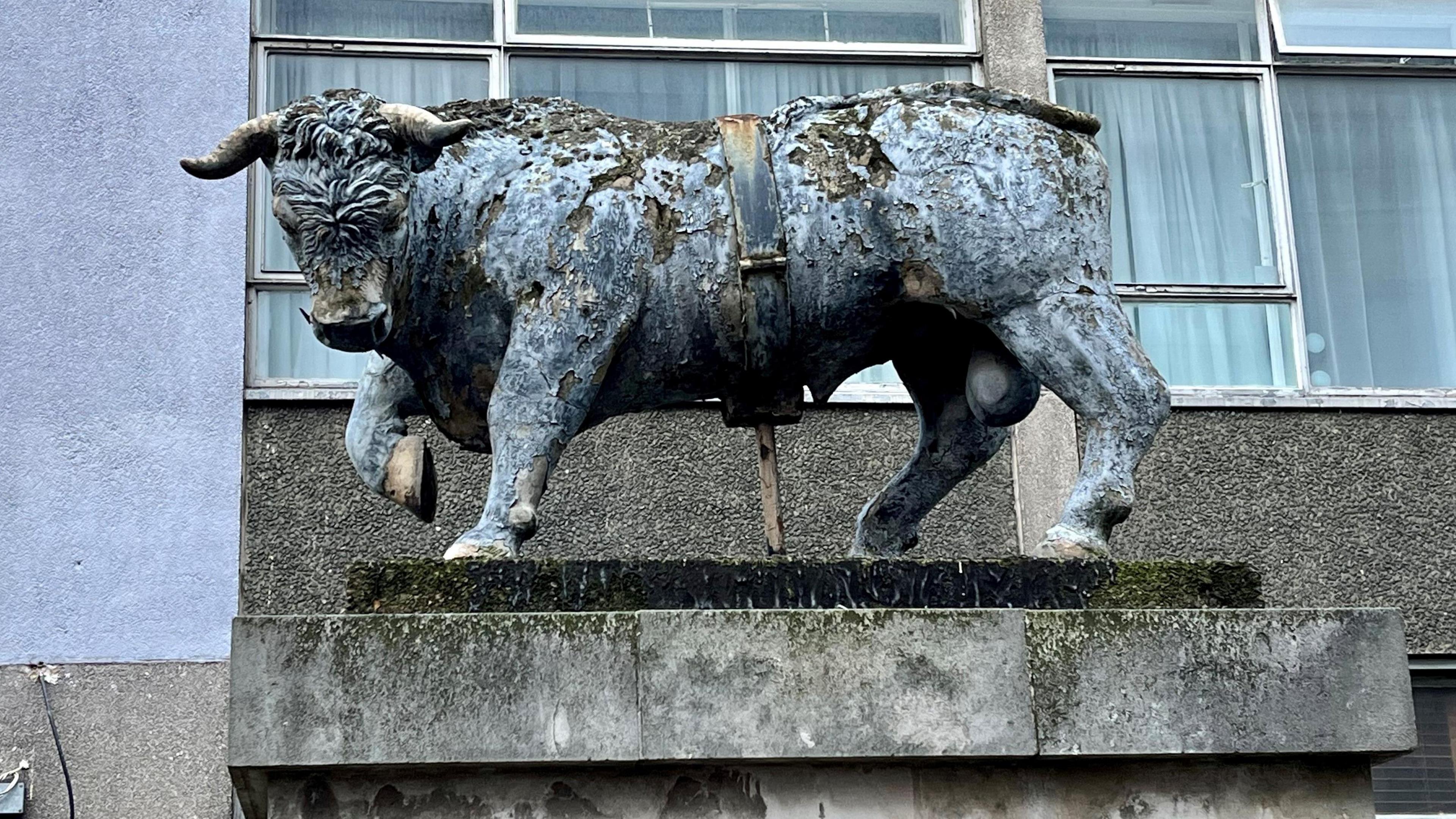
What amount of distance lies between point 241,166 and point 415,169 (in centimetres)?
47

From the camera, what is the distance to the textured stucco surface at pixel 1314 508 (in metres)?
9.25

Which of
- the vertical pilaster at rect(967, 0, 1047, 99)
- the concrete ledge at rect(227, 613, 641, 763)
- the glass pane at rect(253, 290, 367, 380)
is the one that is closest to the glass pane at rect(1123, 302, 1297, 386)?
the vertical pilaster at rect(967, 0, 1047, 99)

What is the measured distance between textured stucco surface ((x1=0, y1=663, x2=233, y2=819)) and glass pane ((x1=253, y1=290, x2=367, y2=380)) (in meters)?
1.48

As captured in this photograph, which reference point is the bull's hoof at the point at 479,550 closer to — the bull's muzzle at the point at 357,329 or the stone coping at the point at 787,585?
the stone coping at the point at 787,585

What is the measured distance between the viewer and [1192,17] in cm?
1041

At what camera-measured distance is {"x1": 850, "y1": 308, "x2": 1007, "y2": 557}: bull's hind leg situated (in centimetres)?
589

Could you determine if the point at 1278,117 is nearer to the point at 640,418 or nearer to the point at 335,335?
the point at 640,418

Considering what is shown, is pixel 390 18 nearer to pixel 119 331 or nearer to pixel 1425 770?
pixel 119 331

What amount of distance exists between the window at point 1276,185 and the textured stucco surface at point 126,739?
482 centimetres

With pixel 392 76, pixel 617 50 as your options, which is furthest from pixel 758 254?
pixel 392 76

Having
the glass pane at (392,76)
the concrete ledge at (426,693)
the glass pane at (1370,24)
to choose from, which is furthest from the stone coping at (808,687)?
the glass pane at (1370,24)

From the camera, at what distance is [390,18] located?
32.6 ft

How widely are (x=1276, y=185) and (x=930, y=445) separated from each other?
4.86m

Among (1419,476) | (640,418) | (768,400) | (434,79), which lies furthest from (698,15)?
(768,400)
